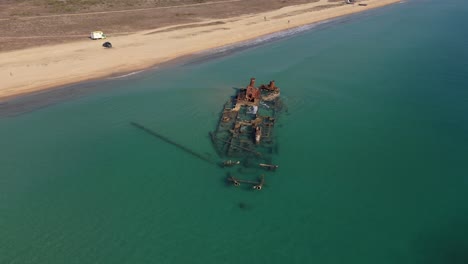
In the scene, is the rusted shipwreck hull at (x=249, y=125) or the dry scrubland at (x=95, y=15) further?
the dry scrubland at (x=95, y=15)

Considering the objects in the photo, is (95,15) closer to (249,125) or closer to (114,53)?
(114,53)

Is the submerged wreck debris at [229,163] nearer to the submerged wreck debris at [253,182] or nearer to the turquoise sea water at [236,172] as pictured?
the turquoise sea water at [236,172]

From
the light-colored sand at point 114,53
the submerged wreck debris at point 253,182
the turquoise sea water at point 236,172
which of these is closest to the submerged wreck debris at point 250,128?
the submerged wreck debris at point 253,182

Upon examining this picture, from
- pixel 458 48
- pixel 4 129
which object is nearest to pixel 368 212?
pixel 4 129

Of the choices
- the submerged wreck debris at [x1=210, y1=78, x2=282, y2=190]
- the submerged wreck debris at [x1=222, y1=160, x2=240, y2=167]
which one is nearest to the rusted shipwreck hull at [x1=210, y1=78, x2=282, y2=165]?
the submerged wreck debris at [x1=210, y1=78, x2=282, y2=190]

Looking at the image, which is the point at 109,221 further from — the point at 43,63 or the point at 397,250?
the point at 43,63

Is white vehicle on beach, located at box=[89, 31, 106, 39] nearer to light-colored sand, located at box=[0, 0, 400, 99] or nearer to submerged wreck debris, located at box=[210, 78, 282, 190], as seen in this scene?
light-colored sand, located at box=[0, 0, 400, 99]

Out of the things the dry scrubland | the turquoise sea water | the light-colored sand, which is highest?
the dry scrubland

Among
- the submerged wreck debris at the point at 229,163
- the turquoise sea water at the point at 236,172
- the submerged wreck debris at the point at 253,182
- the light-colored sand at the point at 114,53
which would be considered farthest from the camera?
the light-colored sand at the point at 114,53
